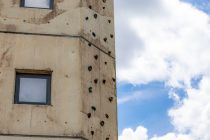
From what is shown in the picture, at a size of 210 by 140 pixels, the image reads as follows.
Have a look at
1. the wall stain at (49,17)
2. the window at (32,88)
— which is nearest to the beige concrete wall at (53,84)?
the window at (32,88)

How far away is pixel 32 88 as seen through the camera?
15.0 meters

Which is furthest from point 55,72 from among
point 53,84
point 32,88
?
point 32,88

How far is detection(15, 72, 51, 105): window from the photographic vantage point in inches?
585

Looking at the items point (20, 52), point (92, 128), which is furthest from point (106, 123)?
point (20, 52)

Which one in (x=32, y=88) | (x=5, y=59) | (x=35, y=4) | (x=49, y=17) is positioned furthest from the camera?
(x=35, y=4)

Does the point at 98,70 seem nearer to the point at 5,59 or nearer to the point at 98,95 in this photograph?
the point at 98,95

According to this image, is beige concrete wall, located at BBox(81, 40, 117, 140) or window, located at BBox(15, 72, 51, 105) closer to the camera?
window, located at BBox(15, 72, 51, 105)

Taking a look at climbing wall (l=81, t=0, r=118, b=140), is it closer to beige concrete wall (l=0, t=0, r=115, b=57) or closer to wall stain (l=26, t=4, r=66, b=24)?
beige concrete wall (l=0, t=0, r=115, b=57)

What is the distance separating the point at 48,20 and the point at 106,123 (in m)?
3.46

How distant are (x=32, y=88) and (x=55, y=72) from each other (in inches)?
31.1

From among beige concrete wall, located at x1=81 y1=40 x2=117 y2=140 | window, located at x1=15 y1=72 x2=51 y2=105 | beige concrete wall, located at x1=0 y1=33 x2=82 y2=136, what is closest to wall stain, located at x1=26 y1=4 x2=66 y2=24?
beige concrete wall, located at x1=0 y1=33 x2=82 y2=136

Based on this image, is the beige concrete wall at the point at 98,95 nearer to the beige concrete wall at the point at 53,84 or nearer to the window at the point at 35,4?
the beige concrete wall at the point at 53,84

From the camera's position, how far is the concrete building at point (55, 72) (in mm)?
14547

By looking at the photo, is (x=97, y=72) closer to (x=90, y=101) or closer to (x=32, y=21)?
(x=90, y=101)
